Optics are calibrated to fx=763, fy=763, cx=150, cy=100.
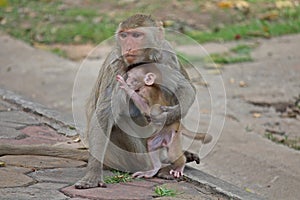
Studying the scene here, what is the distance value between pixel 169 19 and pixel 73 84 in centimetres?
291

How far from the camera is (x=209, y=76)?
7953mm

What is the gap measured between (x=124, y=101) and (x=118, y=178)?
18.2 inches

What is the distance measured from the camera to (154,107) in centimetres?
437

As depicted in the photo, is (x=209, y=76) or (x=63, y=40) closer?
(x=209, y=76)

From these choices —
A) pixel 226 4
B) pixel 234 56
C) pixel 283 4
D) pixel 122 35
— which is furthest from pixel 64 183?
pixel 283 4

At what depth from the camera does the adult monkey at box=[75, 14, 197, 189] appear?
14.3 feet

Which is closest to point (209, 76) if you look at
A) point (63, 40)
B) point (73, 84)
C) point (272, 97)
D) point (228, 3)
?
point (272, 97)

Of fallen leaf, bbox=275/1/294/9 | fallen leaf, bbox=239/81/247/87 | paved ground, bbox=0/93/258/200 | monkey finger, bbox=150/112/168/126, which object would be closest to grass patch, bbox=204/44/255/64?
fallen leaf, bbox=239/81/247/87

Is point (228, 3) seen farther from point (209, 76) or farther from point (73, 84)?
point (73, 84)

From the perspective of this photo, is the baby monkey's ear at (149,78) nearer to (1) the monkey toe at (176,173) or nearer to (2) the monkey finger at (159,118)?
(2) the monkey finger at (159,118)

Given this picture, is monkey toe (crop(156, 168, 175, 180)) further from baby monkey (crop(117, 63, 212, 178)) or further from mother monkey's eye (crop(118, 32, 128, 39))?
mother monkey's eye (crop(118, 32, 128, 39))

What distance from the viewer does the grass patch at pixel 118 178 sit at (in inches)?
174

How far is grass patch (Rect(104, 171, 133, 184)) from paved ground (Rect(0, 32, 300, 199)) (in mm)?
921

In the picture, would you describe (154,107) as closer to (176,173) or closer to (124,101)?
(124,101)
